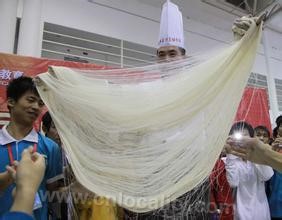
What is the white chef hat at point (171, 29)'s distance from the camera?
49.6 inches

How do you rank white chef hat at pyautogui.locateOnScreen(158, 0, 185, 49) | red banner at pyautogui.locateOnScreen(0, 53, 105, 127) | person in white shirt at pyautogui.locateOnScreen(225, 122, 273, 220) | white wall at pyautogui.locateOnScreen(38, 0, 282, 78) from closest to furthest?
white chef hat at pyautogui.locateOnScreen(158, 0, 185, 49), person in white shirt at pyautogui.locateOnScreen(225, 122, 273, 220), red banner at pyautogui.locateOnScreen(0, 53, 105, 127), white wall at pyautogui.locateOnScreen(38, 0, 282, 78)

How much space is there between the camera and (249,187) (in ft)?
4.96

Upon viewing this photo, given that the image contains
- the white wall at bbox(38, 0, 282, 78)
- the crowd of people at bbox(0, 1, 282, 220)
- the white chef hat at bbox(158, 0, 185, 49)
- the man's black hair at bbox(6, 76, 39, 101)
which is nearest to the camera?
the crowd of people at bbox(0, 1, 282, 220)

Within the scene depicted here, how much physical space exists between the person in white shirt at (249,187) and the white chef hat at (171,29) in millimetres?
489

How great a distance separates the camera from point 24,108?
1018mm

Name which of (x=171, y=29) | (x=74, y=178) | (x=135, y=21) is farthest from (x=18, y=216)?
(x=135, y=21)

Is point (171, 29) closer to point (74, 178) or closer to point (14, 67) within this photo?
point (74, 178)

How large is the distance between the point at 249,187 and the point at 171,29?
2.87ft

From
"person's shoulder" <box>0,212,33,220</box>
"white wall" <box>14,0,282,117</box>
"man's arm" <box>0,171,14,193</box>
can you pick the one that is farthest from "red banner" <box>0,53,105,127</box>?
"person's shoulder" <box>0,212,33,220</box>

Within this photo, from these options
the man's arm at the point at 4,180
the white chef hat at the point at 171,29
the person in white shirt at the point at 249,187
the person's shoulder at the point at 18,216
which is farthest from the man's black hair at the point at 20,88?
the person in white shirt at the point at 249,187

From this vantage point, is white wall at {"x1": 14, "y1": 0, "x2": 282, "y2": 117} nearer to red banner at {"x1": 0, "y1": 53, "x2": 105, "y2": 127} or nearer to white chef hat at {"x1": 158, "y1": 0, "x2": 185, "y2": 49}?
red banner at {"x1": 0, "y1": 53, "x2": 105, "y2": 127}

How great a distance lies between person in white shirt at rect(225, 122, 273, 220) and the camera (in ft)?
4.55

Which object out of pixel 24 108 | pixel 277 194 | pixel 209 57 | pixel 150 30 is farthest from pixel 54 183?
pixel 150 30

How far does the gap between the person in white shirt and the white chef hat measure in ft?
1.61
